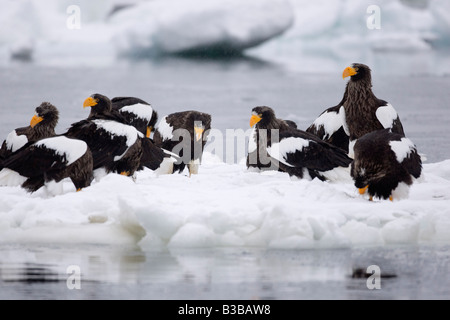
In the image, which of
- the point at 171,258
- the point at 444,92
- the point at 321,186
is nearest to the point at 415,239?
the point at 321,186

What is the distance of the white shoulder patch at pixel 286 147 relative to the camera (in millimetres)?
A: 6242

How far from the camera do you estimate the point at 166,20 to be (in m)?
19.2

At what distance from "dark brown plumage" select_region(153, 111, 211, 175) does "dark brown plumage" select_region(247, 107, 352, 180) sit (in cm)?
49

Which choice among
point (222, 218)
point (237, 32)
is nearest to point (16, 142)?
point (222, 218)

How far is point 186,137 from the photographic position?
6719 mm

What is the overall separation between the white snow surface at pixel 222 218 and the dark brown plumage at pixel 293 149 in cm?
69

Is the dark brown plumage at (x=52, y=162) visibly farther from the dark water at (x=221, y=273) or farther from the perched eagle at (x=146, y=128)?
the dark water at (x=221, y=273)

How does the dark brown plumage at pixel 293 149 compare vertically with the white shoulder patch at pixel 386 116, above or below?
below

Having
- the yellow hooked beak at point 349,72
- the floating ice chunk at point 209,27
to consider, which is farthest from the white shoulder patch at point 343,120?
the floating ice chunk at point 209,27

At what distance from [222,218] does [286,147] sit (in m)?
1.72

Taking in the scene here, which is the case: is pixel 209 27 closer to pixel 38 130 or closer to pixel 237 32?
pixel 237 32

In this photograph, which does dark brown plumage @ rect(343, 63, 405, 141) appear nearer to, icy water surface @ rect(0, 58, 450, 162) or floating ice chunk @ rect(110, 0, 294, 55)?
icy water surface @ rect(0, 58, 450, 162)

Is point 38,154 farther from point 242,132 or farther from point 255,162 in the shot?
point 242,132

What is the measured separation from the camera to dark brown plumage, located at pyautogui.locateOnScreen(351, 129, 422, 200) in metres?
5.46
